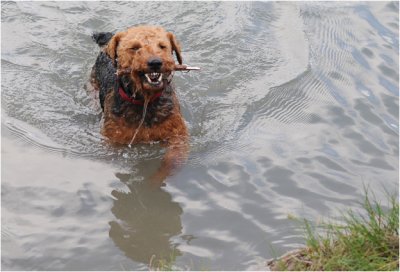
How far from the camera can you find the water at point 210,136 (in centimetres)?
512

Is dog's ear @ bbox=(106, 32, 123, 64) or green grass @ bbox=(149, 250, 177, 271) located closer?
green grass @ bbox=(149, 250, 177, 271)

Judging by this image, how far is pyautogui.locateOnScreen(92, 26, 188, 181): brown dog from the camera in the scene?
18.6 ft

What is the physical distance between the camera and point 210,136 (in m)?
6.87

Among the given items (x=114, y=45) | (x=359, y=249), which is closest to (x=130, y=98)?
(x=114, y=45)

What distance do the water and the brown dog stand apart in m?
0.19

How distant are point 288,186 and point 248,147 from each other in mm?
890

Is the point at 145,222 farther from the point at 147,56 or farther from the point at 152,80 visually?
the point at 147,56

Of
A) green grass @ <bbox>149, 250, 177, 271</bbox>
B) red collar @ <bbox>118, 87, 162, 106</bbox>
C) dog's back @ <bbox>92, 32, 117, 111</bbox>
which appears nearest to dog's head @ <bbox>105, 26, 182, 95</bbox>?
red collar @ <bbox>118, 87, 162, 106</bbox>

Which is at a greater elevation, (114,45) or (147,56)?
(114,45)

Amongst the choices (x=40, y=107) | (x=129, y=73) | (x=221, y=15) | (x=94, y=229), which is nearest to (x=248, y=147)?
(x=129, y=73)

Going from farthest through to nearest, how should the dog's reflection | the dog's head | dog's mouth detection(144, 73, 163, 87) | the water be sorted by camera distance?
dog's mouth detection(144, 73, 163, 87) → the dog's head → the water → the dog's reflection

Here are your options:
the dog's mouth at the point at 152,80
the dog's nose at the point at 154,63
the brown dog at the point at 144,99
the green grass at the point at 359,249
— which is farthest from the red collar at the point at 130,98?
the green grass at the point at 359,249

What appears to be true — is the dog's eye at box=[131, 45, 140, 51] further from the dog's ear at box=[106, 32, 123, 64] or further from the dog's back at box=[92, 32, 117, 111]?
the dog's back at box=[92, 32, 117, 111]

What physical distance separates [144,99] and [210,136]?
3.60 feet
